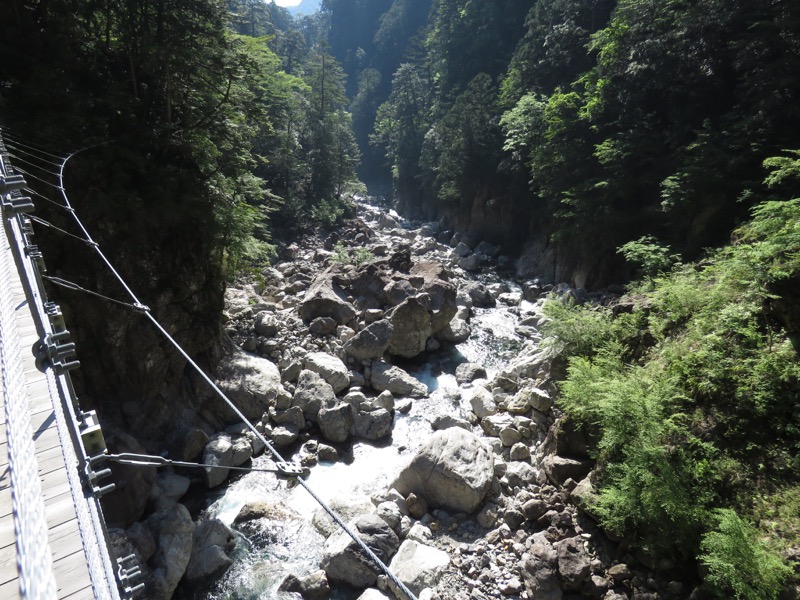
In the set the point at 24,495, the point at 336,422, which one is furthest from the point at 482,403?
the point at 24,495

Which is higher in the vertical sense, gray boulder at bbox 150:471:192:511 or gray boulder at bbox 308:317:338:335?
gray boulder at bbox 308:317:338:335

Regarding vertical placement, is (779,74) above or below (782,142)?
above

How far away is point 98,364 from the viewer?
9.55 metres

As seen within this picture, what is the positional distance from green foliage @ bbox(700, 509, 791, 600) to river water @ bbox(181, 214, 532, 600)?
17.9 ft

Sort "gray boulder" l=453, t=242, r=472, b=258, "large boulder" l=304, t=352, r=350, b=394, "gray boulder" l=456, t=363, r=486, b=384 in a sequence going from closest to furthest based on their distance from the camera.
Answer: "large boulder" l=304, t=352, r=350, b=394, "gray boulder" l=456, t=363, r=486, b=384, "gray boulder" l=453, t=242, r=472, b=258

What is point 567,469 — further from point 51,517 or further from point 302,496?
point 51,517

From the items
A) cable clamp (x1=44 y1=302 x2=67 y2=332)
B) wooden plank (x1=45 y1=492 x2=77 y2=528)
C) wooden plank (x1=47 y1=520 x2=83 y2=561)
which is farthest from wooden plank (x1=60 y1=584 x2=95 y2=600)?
cable clamp (x1=44 y1=302 x2=67 y2=332)

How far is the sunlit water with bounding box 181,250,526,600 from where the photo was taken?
7.58 metres

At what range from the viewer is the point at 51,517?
2094 millimetres

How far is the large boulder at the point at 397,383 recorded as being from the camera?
13.1m

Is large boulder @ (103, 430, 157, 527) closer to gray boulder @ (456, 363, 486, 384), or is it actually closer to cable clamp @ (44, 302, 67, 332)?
cable clamp @ (44, 302, 67, 332)

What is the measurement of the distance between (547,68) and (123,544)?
28.4 metres

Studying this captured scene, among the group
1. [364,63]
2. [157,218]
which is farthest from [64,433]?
[364,63]

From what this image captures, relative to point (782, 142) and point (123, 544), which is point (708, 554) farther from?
point (782, 142)
